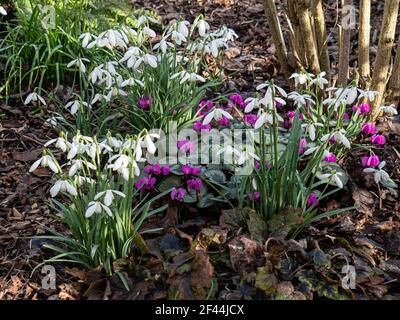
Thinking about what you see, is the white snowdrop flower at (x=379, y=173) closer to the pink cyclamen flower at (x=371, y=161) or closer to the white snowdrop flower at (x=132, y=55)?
the pink cyclamen flower at (x=371, y=161)

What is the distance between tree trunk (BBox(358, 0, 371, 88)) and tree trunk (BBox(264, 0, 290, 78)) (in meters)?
0.48

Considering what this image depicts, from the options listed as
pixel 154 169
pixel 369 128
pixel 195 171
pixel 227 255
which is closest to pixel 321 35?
pixel 369 128

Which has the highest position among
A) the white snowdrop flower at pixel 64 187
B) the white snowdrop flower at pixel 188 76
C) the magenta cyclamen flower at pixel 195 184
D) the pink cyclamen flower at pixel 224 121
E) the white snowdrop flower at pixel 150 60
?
the white snowdrop flower at pixel 150 60

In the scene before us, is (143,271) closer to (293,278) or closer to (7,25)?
(293,278)

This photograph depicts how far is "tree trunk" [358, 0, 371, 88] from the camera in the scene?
356 cm

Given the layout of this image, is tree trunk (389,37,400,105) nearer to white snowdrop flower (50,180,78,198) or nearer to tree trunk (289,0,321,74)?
tree trunk (289,0,321,74)

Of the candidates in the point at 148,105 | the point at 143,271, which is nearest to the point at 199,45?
the point at 148,105

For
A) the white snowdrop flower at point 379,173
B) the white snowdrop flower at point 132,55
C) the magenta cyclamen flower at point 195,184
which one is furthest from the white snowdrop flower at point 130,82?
the white snowdrop flower at point 379,173

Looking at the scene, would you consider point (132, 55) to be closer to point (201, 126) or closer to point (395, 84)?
point (201, 126)

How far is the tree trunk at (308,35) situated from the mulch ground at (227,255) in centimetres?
68

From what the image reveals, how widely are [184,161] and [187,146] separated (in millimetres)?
100

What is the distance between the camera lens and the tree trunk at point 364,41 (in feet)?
11.7

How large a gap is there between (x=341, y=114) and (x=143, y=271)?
1.35m

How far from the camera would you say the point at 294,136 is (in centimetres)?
282
